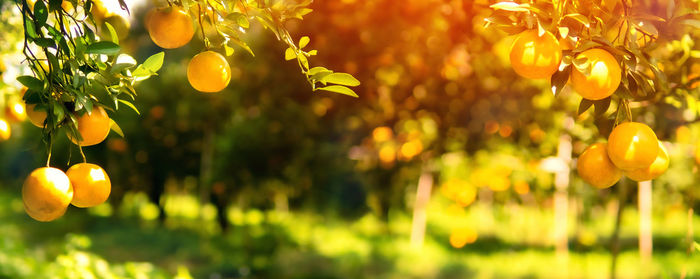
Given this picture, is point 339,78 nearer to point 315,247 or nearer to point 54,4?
point 54,4

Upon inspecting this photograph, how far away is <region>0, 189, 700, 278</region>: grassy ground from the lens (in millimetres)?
4254

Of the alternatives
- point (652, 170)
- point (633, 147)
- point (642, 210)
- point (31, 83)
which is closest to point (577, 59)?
point (633, 147)

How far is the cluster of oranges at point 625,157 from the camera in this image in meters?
0.88

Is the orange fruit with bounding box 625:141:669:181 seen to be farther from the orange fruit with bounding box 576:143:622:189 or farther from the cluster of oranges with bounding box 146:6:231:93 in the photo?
the cluster of oranges with bounding box 146:6:231:93

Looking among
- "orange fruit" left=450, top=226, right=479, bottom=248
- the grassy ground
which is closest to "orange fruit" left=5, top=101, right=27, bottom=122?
the grassy ground

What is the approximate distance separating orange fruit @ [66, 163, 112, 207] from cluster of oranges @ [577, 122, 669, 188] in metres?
0.76

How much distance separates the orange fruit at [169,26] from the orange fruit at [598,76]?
0.64 m

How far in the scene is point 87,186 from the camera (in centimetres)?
88

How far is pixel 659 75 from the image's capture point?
0.91m

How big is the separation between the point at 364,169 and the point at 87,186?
190 inches

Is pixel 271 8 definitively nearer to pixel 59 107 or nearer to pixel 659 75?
pixel 59 107

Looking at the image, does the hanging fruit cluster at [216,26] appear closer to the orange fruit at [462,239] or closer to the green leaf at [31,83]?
the green leaf at [31,83]

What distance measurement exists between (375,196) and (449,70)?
2.64 m

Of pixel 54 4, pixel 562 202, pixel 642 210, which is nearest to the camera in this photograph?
pixel 54 4
